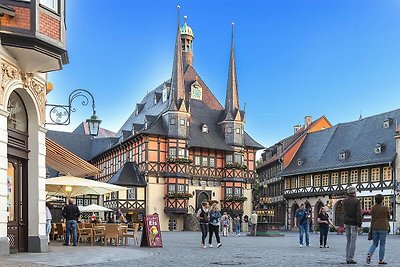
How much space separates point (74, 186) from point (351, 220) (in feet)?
45.5

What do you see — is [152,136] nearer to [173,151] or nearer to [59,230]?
[173,151]

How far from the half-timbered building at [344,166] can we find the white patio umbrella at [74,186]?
28.5m

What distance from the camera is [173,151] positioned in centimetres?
5825

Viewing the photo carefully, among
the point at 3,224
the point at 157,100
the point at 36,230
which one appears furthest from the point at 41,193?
the point at 157,100

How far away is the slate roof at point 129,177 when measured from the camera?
56.6 m

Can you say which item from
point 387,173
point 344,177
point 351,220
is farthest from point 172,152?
point 351,220

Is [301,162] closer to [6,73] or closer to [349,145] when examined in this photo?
[349,145]

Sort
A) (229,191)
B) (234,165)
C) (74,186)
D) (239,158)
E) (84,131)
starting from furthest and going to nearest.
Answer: (84,131)
(239,158)
(234,165)
(229,191)
(74,186)

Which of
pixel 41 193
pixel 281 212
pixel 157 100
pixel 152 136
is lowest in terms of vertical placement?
pixel 281 212

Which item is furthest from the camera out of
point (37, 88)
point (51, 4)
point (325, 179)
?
point (325, 179)

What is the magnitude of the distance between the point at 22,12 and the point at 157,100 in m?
53.0

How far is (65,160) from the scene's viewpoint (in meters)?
22.3

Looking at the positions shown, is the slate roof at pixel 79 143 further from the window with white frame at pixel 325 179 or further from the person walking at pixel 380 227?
the person walking at pixel 380 227

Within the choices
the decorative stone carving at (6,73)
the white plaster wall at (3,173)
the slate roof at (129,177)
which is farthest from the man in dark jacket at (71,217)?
the slate roof at (129,177)
